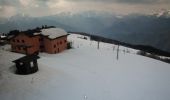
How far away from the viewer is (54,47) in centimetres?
7169

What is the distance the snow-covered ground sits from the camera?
38.1m

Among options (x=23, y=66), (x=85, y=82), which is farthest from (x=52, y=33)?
(x=85, y=82)

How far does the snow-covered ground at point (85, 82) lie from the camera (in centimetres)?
3812

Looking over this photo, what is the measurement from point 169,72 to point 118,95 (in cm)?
2932

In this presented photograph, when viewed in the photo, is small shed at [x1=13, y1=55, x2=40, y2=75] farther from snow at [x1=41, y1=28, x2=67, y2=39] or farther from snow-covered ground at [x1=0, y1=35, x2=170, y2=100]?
snow at [x1=41, y1=28, x2=67, y2=39]

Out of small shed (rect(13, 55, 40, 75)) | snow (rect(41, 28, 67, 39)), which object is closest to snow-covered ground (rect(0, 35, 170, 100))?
small shed (rect(13, 55, 40, 75))

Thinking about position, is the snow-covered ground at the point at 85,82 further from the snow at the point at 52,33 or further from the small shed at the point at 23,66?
the snow at the point at 52,33

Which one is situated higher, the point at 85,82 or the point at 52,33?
the point at 52,33

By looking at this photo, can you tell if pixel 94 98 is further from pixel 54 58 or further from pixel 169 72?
pixel 169 72

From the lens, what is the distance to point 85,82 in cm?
4516

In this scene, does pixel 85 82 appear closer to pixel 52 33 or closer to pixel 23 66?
pixel 23 66

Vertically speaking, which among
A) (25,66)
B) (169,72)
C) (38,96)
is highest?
(25,66)

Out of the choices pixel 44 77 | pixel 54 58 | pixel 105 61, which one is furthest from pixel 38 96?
pixel 105 61

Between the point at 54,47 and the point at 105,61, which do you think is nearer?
the point at 105,61
